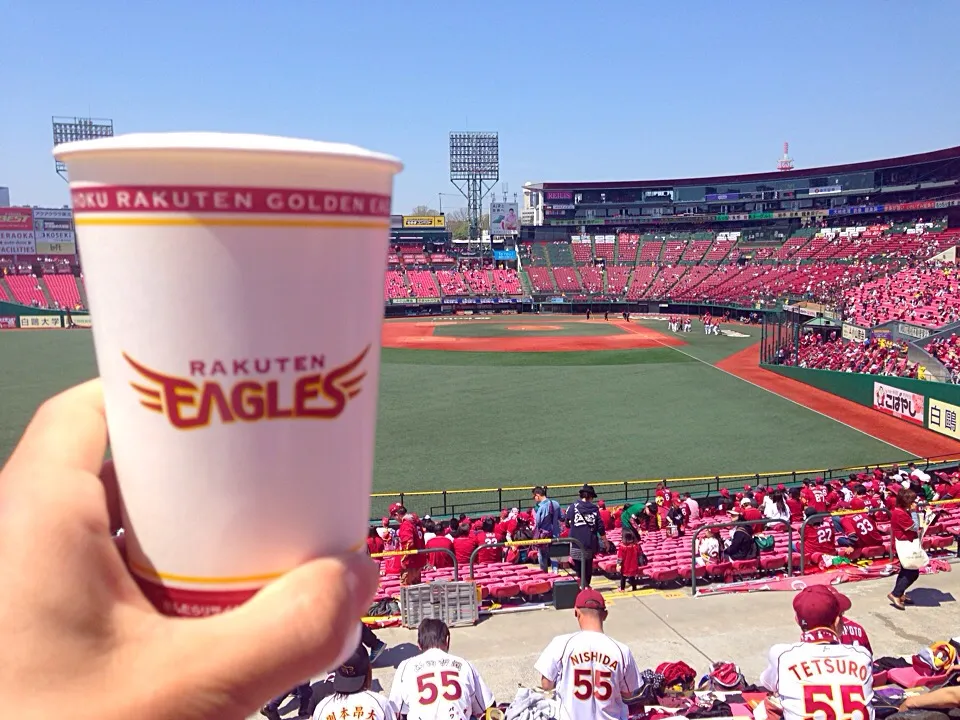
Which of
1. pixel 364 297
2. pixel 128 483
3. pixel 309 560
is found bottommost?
pixel 309 560

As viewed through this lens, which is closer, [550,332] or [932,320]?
[932,320]

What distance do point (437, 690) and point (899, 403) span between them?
24.3m

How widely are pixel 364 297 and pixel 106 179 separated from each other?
0.60 meters

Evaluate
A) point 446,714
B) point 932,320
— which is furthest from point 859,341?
point 446,714

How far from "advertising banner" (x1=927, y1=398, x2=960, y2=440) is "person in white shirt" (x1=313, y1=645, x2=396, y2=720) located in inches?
866

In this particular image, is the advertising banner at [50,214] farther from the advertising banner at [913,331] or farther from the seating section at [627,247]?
the advertising banner at [913,331]

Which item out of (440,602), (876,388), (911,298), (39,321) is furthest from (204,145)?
(39,321)

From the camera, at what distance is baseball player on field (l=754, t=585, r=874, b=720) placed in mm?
4117

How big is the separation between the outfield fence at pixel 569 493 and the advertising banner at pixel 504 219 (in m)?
69.2

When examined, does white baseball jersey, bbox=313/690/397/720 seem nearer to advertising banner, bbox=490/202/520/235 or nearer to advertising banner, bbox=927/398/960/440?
advertising banner, bbox=927/398/960/440

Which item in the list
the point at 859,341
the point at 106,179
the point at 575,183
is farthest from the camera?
the point at 575,183

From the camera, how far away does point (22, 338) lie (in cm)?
4791

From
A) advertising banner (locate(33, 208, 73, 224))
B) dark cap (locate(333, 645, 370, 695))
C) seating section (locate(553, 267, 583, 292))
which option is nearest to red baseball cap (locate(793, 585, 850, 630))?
dark cap (locate(333, 645, 370, 695))

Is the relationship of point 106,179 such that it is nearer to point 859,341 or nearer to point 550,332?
point 859,341
